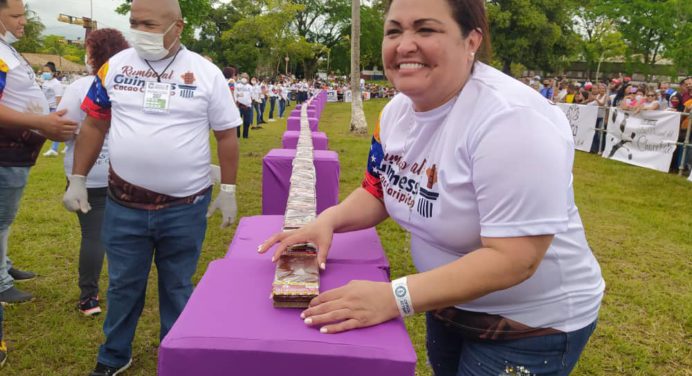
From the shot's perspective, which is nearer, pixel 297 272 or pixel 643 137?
pixel 297 272

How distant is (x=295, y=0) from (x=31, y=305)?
6395cm

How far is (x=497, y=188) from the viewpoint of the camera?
1131mm

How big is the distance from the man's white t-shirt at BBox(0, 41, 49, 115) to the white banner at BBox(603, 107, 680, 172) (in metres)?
11.2

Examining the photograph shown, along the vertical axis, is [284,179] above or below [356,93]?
below

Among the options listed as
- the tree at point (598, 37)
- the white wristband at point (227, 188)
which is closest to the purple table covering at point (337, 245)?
the white wristband at point (227, 188)

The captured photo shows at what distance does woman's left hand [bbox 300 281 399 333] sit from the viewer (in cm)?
119

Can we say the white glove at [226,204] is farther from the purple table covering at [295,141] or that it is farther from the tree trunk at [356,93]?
the tree trunk at [356,93]

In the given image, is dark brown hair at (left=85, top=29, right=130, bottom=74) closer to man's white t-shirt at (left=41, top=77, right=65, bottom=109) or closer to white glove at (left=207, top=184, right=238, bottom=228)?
white glove at (left=207, top=184, right=238, bottom=228)

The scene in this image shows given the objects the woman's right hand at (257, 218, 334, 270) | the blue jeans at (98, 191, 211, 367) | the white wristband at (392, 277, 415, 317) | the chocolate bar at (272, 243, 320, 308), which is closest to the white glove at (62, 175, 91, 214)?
the blue jeans at (98, 191, 211, 367)

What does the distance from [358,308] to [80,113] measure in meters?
2.90

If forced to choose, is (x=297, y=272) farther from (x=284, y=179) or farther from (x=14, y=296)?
(x=14, y=296)

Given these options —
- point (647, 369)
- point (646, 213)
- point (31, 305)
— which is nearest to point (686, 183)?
point (646, 213)

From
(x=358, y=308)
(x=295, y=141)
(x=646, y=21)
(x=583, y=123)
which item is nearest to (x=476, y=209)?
(x=358, y=308)

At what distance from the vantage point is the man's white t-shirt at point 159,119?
102 inches
